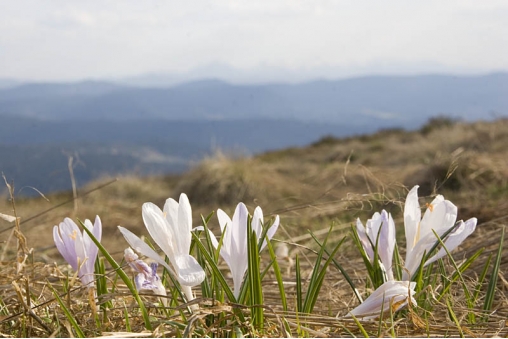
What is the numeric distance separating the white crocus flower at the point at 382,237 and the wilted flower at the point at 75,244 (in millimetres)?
548

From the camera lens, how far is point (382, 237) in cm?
123

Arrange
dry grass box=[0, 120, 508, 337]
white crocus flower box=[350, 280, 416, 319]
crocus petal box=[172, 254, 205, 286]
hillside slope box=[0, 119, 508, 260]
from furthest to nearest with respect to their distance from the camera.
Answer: hillside slope box=[0, 119, 508, 260], dry grass box=[0, 120, 508, 337], white crocus flower box=[350, 280, 416, 319], crocus petal box=[172, 254, 205, 286]

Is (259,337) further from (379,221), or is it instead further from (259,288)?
(379,221)

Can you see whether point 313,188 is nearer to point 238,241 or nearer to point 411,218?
point 411,218

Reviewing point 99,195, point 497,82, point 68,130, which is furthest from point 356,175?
point 497,82

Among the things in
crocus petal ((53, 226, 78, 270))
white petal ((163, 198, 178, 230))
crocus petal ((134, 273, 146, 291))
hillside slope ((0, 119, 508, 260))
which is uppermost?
white petal ((163, 198, 178, 230))

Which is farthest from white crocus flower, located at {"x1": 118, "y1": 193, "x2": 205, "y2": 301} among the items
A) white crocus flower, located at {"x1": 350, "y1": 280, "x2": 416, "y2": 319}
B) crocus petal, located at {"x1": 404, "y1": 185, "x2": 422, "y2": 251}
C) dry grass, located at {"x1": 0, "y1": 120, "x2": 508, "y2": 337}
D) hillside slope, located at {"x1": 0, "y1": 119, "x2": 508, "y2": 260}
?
hillside slope, located at {"x1": 0, "y1": 119, "x2": 508, "y2": 260}

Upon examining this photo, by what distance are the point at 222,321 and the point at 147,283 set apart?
0.51 ft

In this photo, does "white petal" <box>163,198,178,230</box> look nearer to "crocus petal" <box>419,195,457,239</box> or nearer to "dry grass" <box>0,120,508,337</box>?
"dry grass" <box>0,120,508,337</box>

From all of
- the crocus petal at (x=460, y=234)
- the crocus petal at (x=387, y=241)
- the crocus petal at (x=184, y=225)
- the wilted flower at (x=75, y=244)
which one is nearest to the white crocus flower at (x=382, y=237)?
the crocus petal at (x=387, y=241)

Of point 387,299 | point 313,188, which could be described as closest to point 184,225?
point 387,299

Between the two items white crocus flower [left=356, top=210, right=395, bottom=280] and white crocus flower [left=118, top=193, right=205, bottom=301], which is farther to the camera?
white crocus flower [left=356, top=210, right=395, bottom=280]

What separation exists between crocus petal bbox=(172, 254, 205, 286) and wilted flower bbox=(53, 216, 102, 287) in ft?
0.92

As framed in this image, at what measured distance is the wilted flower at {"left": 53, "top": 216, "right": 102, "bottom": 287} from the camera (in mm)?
1191
